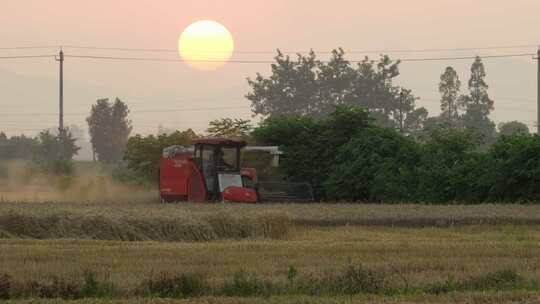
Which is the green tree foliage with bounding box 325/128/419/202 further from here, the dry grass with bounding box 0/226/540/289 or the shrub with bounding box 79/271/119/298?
the shrub with bounding box 79/271/119/298

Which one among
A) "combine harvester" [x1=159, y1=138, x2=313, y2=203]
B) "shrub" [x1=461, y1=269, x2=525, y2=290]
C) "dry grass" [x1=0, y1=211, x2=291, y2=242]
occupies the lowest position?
"shrub" [x1=461, y1=269, x2=525, y2=290]

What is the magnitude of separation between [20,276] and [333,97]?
9092 cm

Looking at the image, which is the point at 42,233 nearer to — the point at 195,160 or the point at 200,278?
the point at 200,278

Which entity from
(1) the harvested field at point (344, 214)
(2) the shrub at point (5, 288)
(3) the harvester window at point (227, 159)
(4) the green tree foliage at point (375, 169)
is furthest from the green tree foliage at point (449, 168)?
(2) the shrub at point (5, 288)

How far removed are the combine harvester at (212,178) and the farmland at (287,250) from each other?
19.4ft

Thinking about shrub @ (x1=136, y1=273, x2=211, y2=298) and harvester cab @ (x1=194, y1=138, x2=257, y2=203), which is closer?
shrub @ (x1=136, y1=273, x2=211, y2=298)

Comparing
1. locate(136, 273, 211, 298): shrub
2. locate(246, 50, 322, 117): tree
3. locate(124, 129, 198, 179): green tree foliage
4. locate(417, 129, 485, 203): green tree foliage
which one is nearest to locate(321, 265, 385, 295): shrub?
locate(136, 273, 211, 298): shrub

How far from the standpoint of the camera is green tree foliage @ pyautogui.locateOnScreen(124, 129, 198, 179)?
147ft

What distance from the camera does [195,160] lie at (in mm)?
31875

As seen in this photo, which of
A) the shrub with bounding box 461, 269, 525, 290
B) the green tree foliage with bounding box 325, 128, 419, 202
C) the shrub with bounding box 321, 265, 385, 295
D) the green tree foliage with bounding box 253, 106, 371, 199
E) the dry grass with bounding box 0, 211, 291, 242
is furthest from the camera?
the green tree foliage with bounding box 253, 106, 371, 199

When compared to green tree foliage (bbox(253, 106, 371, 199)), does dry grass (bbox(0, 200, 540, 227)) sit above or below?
below

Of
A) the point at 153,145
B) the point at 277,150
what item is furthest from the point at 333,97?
the point at 277,150

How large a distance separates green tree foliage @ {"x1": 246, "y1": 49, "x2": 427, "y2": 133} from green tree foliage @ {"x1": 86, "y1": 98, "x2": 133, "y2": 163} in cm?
2169

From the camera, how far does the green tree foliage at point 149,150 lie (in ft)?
147
